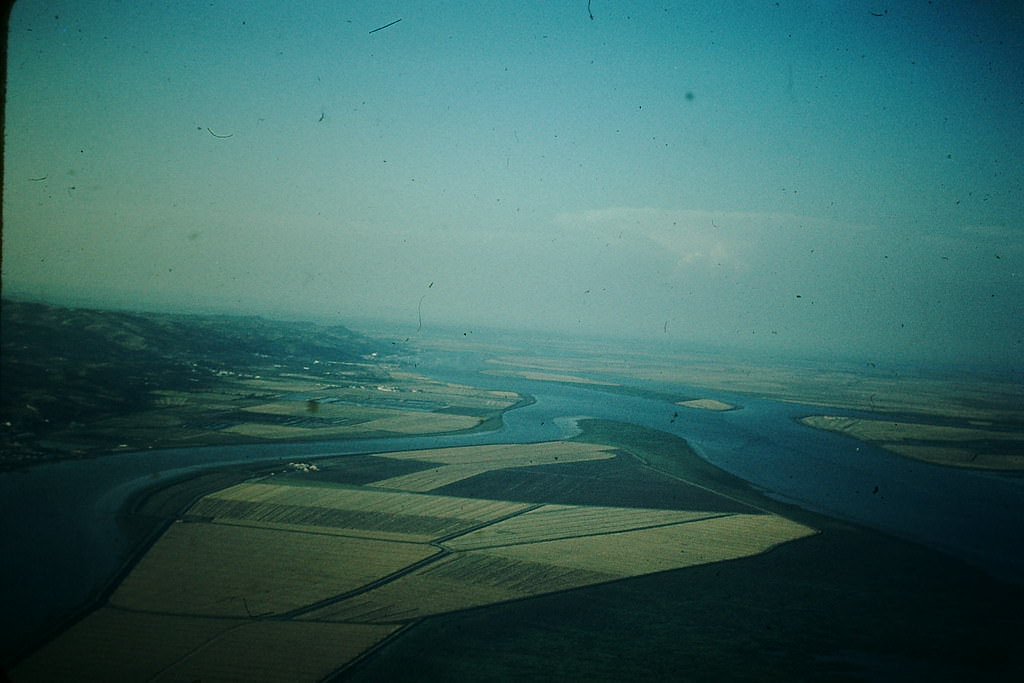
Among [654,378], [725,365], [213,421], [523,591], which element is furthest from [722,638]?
[725,365]

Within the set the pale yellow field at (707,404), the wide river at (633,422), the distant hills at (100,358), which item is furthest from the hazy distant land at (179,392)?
the pale yellow field at (707,404)

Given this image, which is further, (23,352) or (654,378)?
(654,378)

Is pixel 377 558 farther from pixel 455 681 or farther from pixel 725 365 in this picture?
pixel 725 365

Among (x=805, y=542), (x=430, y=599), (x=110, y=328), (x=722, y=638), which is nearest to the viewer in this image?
(x=722, y=638)

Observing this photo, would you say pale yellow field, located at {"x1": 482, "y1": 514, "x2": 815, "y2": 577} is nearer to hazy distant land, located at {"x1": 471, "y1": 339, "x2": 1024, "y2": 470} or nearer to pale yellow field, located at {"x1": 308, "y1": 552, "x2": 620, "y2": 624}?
pale yellow field, located at {"x1": 308, "y1": 552, "x2": 620, "y2": 624}

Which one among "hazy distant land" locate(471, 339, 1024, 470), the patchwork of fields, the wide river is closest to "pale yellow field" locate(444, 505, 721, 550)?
the patchwork of fields

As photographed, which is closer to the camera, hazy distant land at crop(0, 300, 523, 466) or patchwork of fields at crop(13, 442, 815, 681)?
patchwork of fields at crop(13, 442, 815, 681)
